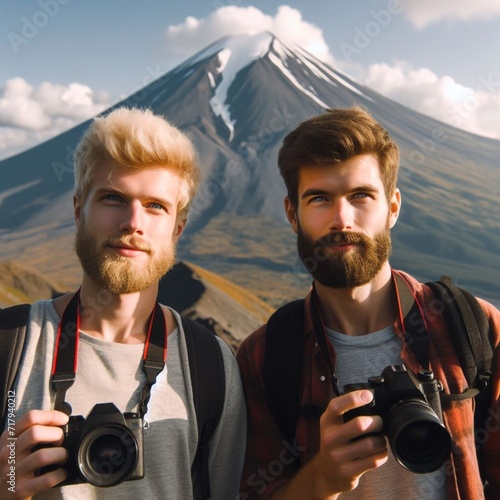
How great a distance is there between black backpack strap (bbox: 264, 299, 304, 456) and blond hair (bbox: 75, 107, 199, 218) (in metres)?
0.85

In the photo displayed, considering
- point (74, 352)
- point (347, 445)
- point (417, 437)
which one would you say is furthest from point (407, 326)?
point (74, 352)

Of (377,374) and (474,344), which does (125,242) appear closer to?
(377,374)

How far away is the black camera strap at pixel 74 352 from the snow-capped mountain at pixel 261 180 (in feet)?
172

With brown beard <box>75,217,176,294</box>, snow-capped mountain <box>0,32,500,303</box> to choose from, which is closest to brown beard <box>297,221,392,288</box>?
brown beard <box>75,217,176,294</box>

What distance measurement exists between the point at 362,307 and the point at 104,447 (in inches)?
56.1

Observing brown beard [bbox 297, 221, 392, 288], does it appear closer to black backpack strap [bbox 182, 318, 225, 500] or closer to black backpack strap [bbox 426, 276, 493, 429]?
black backpack strap [bbox 426, 276, 493, 429]

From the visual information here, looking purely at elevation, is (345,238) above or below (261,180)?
below

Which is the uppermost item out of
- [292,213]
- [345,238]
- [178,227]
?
[292,213]

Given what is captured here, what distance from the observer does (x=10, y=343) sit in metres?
2.47

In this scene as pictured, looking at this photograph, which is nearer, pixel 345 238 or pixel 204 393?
pixel 204 393

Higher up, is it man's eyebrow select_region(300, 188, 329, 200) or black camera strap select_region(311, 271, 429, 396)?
man's eyebrow select_region(300, 188, 329, 200)

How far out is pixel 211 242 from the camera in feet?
258

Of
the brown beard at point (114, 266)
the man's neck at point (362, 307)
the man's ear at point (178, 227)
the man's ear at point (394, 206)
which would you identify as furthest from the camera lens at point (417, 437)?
the man's ear at point (178, 227)

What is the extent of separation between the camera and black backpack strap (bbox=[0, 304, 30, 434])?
2.38 m
